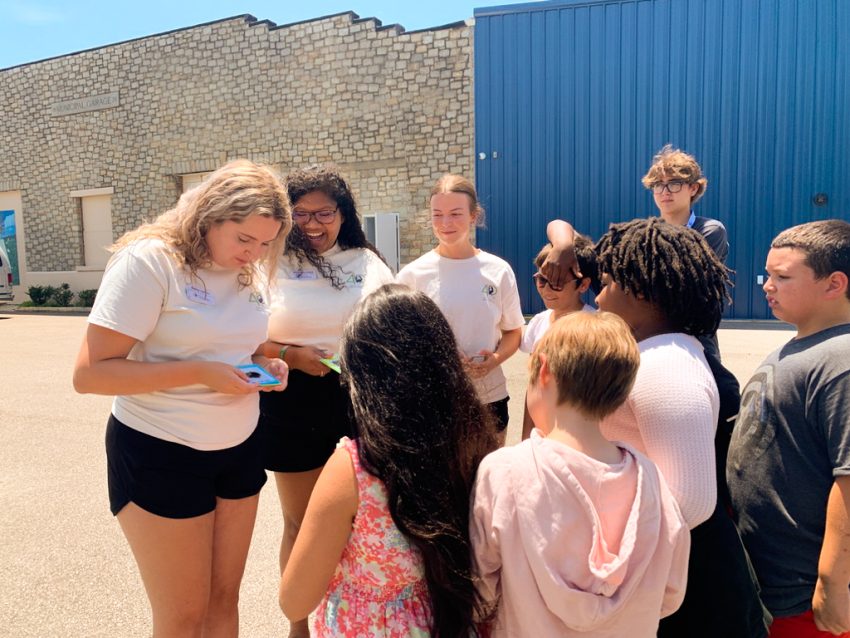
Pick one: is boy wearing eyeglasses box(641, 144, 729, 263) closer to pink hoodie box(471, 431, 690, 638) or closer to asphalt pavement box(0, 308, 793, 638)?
asphalt pavement box(0, 308, 793, 638)

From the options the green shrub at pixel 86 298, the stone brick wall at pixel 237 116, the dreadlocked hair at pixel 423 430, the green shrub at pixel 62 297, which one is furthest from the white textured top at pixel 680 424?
the green shrub at pixel 62 297

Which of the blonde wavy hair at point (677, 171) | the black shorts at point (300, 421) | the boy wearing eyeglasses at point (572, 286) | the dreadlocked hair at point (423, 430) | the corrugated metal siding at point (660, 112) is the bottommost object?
the black shorts at point (300, 421)

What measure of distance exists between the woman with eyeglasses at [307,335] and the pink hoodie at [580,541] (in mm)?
1393

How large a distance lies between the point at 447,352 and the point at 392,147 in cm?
1466

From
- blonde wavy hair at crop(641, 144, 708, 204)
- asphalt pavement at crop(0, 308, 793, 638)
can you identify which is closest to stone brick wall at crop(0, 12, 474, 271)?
asphalt pavement at crop(0, 308, 793, 638)

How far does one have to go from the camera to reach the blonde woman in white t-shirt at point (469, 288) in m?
3.08

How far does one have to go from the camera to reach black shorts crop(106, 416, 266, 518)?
1868 mm

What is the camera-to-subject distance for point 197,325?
1.95m

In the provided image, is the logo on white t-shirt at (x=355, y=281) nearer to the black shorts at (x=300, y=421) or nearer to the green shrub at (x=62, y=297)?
the black shorts at (x=300, y=421)

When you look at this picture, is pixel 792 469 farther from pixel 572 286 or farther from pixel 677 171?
pixel 677 171

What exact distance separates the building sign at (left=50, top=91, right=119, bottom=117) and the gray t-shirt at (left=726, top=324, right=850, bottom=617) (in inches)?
834

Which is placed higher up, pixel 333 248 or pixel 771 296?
pixel 333 248

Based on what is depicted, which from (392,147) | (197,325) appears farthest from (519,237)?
(197,325)

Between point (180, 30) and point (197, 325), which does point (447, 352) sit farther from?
point (180, 30)
